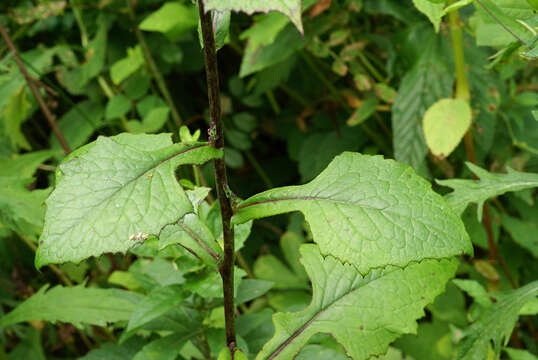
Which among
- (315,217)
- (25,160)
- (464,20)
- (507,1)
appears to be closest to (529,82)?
(464,20)

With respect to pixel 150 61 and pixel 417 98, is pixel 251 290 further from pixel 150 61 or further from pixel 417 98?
pixel 150 61

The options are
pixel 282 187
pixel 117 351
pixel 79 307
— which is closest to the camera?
pixel 282 187

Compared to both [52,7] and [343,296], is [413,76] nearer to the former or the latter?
[343,296]

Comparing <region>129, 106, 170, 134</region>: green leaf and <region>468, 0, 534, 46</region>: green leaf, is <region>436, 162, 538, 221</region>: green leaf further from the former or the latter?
<region>129, 106, 170, 134</region>: green leaf

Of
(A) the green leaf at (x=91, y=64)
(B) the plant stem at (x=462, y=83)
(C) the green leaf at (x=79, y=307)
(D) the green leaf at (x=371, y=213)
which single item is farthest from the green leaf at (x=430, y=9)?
(A) the green leaf at (x=91, y=64)

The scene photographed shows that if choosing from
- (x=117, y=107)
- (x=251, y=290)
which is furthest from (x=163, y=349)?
(x=117, y=107)

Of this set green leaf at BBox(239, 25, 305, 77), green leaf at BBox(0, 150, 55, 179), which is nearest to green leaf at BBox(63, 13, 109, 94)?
green leaf at BBox(0, 150, 55, 179)
